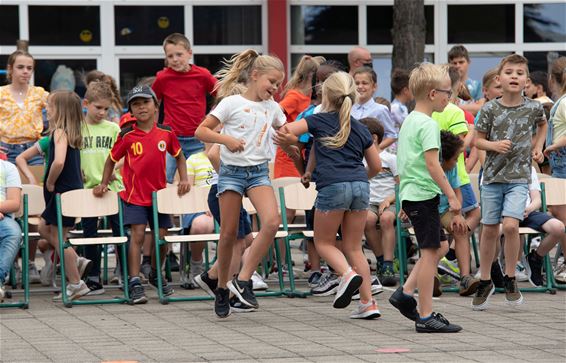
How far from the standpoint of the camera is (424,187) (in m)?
8.52

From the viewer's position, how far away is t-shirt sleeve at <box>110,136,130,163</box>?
34.3 ft

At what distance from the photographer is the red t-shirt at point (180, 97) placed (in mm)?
12492

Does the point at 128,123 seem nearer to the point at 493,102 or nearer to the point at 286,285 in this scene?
the point at 286,285


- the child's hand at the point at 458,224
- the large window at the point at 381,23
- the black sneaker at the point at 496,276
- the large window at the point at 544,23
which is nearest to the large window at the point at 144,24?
the large window at the point at 381,23

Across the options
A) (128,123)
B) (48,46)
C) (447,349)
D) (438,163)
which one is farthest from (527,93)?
(48,46)

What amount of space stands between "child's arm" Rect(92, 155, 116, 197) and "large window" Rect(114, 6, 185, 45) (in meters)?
9.12

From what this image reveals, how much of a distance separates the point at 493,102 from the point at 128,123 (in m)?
3.21

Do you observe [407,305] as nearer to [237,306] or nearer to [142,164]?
[237,306]

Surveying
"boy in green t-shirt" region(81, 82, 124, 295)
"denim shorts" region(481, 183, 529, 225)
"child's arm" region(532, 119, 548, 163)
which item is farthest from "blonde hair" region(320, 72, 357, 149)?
"boy in green t-shirt" region(81, 82, 124, 295)

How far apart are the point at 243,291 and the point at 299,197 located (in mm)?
1942

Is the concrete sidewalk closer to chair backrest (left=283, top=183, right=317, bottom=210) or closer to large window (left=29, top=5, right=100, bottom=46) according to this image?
chair backrest (left=283, top=183, right=317, bottom=210)

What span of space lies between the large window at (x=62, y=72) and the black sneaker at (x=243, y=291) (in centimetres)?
1045

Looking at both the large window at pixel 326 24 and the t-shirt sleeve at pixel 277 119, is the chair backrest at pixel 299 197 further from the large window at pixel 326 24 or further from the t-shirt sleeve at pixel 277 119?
the large window at pixel 326 24

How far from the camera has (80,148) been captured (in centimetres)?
1077
